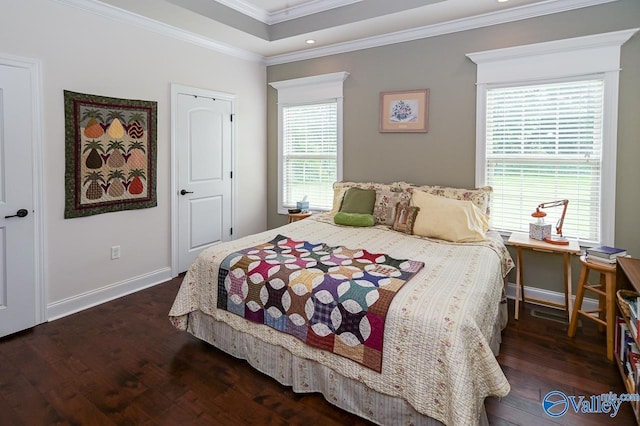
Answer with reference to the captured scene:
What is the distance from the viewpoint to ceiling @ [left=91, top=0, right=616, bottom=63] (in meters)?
3.26

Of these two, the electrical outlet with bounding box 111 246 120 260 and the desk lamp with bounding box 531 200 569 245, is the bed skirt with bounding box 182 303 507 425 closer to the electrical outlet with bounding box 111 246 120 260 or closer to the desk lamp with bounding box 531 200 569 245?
the desk lamp with bounding box 531 200 569 245

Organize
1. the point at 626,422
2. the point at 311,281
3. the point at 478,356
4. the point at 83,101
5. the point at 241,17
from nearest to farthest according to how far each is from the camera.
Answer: the point at 478,356, the point at 626,422, the point at 311,281, the point at 83,101, the point at 241,17

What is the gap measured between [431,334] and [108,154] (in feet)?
10.2

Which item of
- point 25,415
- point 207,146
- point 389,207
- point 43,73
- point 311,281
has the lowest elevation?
point 25,415

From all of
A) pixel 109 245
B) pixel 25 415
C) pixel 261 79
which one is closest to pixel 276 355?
pixel 25 415

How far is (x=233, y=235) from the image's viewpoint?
485 centimetres

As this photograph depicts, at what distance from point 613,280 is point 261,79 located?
14.1ft

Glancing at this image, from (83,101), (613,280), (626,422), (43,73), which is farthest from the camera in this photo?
(83,101)

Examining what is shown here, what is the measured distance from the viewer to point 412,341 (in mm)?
1725

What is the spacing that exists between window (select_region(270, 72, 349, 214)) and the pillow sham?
1.25m

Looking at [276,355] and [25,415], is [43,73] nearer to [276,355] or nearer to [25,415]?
[25,415]

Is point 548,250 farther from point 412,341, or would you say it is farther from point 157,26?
point 157,26

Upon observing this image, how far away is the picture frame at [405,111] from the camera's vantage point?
12.7 feet

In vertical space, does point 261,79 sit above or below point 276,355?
above
